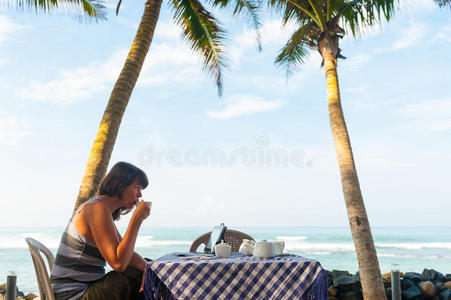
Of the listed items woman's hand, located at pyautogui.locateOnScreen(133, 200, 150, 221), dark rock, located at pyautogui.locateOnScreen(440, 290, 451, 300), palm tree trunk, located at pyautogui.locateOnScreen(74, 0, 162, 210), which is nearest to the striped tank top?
woman's hand, located at pyautogui.locateOnScreen(133, 200, 150, 221)

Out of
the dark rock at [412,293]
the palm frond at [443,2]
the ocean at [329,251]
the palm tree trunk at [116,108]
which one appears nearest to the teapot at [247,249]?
the palm tree trunk at [116,108]

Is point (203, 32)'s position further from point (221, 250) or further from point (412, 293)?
point (221, 250)

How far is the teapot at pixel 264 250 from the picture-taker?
2.88 m

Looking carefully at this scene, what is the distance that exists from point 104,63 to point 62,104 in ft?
21.4

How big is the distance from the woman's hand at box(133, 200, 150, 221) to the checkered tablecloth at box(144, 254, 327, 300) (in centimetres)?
29

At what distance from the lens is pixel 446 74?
141 feet

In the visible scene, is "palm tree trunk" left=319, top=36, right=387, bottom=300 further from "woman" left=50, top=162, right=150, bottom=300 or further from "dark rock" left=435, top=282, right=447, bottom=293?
"woman" left=50, top=162, right=150, bottom=300

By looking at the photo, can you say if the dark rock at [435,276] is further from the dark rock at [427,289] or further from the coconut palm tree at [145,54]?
the coconut palm tree at [145,54]

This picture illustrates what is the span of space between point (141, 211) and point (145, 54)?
14.0 ft

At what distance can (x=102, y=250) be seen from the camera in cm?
265

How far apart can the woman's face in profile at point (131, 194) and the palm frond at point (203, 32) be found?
18.4ft

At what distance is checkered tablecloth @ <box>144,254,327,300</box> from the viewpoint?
2596 millimetres

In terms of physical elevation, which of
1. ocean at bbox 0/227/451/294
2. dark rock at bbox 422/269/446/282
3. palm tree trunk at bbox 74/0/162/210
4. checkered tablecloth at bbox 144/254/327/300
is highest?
palm tree trunk at bbox 74/0/162/210

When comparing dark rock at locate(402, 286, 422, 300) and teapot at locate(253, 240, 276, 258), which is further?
dark rock at locate(402, 286, 422, 300)
